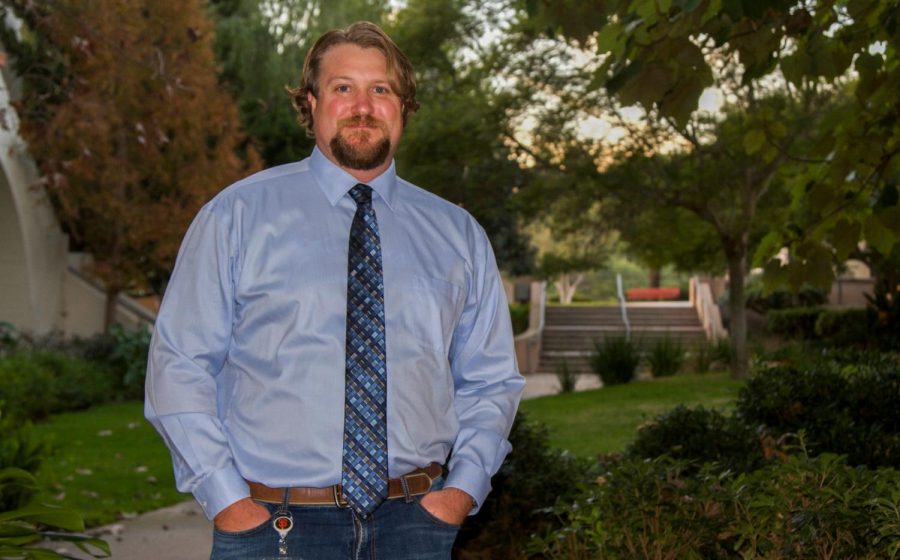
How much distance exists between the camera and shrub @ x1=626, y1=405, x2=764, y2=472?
6922mm

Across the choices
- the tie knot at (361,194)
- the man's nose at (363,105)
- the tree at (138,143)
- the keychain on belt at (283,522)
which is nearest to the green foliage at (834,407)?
the tie knot at (361,194)

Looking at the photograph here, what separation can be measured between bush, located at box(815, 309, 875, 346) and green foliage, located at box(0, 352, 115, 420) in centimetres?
1159

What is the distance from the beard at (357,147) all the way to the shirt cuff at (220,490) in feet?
2.73

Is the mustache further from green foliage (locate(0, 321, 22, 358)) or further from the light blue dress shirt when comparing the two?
green foliage (locate(0, 321, 22, 358))

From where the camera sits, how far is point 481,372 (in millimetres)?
3225

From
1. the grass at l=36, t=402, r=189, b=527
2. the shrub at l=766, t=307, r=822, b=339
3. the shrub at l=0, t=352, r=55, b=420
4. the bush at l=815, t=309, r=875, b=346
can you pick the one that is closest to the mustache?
the grass at l=36, t=402, r=189, b=527

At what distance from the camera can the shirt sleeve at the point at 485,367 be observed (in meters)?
3.13

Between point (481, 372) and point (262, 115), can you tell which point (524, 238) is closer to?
point (262, 115)

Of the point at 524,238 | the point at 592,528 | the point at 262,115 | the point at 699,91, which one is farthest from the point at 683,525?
the point at 524,238

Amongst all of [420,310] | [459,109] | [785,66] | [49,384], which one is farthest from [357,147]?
[459,109]

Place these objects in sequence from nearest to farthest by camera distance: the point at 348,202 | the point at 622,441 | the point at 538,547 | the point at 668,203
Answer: the point at 348,202 < the point at 538,547 < the point at 622,441 < the point at 668,203

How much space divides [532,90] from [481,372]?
17501mm

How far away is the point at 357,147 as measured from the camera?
3.09m

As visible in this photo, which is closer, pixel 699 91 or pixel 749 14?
pixel 749 14
